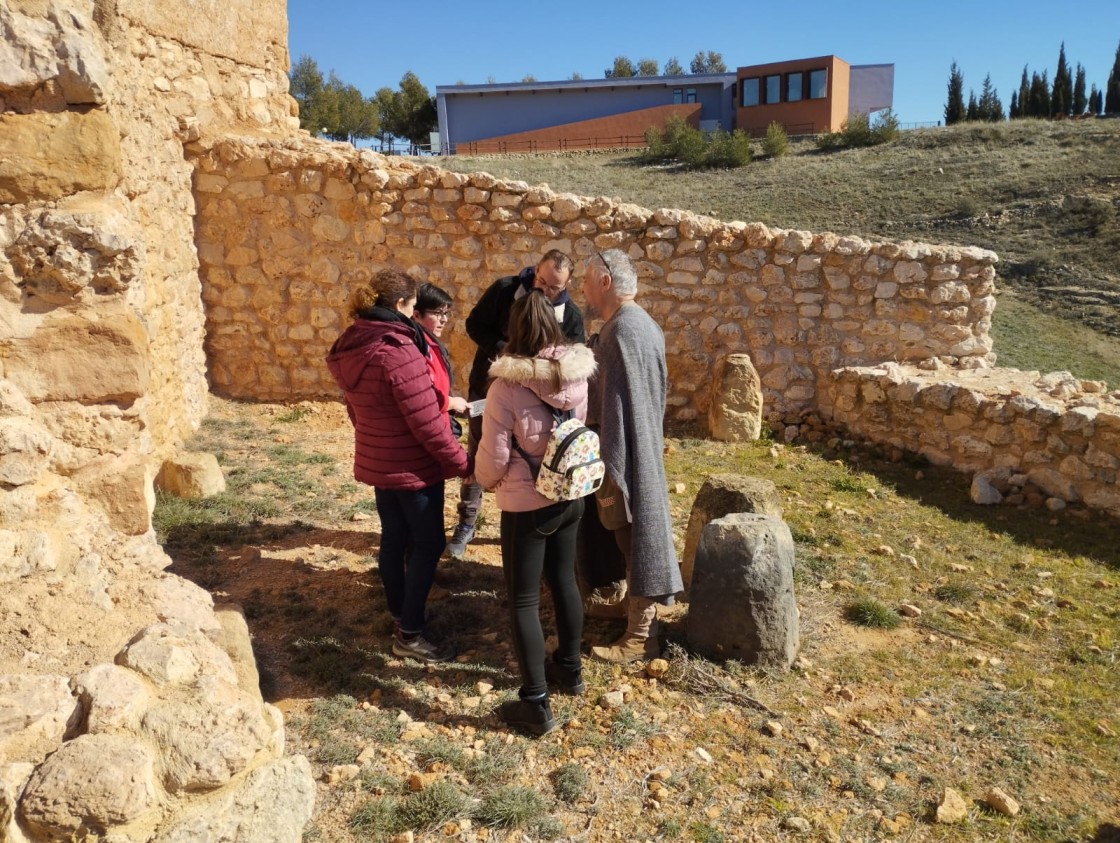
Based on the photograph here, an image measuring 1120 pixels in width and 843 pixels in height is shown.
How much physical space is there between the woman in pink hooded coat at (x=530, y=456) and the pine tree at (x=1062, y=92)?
41432mm

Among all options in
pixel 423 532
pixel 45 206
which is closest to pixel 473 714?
pixel 423 532

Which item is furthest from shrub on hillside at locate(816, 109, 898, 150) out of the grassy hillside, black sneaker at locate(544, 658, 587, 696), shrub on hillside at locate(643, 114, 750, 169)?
black sneaker at locate(544, 658, 587, 696)

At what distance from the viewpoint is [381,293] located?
3.53 m

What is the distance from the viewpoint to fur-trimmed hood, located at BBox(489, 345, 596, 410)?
2955mm

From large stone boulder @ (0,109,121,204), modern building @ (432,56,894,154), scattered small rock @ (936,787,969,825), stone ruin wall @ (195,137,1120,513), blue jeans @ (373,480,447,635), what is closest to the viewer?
large stone boulder @ (0,109,121,204)

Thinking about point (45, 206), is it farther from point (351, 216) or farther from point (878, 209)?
point (878, 209)

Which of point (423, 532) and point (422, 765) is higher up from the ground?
point (423, 532)

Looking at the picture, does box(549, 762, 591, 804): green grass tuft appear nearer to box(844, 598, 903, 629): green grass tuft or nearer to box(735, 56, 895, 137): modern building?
box(844, 598, 903, 629): green grass tuft

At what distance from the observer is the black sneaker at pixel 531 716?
3221 mm

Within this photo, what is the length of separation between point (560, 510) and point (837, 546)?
2.97 m

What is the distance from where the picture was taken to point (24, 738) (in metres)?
1.71

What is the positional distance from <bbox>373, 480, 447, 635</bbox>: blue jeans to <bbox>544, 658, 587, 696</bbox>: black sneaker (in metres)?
0.65

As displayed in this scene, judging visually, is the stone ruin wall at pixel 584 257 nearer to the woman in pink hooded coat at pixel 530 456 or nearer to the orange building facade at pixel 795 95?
the woman in pink hooded coat at pixel 530 456

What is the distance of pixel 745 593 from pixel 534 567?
1129 mm
